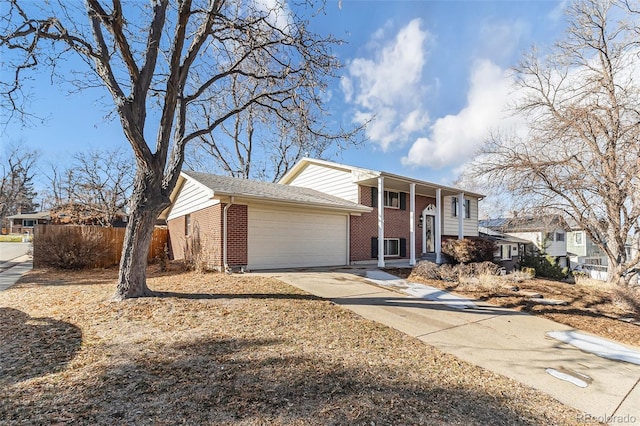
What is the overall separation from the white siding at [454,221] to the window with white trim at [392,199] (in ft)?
13.7

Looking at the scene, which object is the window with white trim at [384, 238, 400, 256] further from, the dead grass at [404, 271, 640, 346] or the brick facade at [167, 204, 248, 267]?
the brick facade at [167, 204, 248, 267]

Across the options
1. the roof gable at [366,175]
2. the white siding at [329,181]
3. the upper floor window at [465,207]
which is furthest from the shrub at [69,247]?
the upper floor window at [465,207]

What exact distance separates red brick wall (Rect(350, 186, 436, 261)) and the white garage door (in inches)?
25.3

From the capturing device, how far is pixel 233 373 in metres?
3.37

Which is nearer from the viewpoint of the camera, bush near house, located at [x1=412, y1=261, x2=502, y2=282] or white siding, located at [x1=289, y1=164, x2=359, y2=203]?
bush near house, located at [x1=412, y1=261, x2=502, y2=282]

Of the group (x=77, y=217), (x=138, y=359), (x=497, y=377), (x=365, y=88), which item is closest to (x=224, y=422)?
(x=138, y=359)

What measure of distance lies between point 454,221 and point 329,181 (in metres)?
8.77

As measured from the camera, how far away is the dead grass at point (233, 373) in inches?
106

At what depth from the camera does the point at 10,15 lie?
5805mm

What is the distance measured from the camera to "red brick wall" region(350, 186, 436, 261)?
13.7 meters

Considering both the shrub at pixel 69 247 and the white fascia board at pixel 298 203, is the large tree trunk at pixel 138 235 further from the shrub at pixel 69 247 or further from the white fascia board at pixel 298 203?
the shrub at pixel 69 247

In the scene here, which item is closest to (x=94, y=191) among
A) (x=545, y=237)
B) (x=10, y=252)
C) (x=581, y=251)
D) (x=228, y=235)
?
(x=10, y=252)

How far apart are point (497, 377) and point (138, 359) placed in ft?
14.5

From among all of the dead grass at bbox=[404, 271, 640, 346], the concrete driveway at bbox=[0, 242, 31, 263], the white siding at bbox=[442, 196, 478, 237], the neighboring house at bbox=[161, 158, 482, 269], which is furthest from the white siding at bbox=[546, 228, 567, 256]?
the concrete driveway at bbox=[0, 242, 31, 263]
